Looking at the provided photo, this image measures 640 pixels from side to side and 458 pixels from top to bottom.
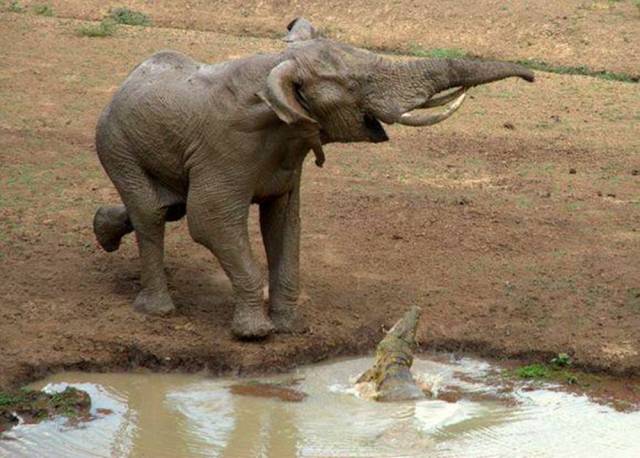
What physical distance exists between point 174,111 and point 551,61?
1002 centimetres

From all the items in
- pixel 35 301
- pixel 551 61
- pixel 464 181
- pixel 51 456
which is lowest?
pixel 51 456

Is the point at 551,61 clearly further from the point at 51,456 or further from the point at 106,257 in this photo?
the point at 51,456

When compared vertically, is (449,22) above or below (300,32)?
above

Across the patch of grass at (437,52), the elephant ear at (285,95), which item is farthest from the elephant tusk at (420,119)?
the patch of grass at (437,52)

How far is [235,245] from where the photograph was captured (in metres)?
10.3

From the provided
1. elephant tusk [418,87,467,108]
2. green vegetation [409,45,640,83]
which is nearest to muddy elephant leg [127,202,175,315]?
elephant tusk [418,87,467,108]

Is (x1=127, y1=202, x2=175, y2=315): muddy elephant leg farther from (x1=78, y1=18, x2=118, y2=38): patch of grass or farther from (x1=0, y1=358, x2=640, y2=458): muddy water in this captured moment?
(x1=78, y1=18, x2=118, y2=38): patch of grass

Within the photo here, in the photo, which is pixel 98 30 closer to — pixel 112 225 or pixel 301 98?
pixel 112 225

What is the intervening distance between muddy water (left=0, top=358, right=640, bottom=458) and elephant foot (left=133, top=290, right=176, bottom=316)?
2.35ft

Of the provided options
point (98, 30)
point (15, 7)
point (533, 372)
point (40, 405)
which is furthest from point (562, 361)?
point (15, 7)

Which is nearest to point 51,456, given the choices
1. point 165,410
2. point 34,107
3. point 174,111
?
point 165,410

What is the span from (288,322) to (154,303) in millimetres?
940

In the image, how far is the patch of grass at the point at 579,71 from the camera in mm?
18547

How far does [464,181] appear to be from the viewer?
14211 mm
